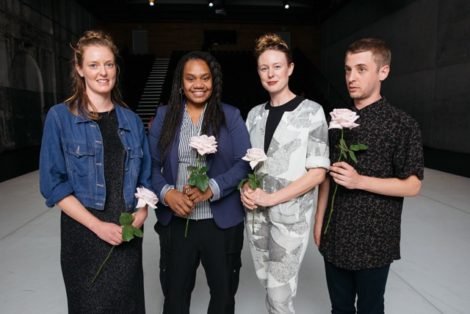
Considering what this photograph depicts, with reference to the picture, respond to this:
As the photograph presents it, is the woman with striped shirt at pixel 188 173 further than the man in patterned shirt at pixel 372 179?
Yes

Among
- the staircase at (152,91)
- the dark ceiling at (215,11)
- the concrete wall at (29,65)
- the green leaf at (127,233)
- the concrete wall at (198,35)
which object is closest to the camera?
the green leaf at (127,233)

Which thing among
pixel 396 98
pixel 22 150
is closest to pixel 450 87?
pixel 396 98

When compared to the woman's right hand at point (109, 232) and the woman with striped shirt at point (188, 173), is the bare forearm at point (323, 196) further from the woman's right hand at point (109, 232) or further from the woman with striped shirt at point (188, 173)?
the woman's right hand at point (109, 232)

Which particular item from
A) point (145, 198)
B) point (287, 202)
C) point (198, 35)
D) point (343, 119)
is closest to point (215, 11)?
point (198, 35)

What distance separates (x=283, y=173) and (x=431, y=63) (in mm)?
10582

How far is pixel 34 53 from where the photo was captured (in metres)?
11.3

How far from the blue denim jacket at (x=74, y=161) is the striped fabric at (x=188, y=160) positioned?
0.95 feet

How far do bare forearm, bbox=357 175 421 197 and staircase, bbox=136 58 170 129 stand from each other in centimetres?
1366

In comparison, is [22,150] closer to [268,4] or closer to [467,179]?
[467,179]

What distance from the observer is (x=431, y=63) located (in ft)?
34.7

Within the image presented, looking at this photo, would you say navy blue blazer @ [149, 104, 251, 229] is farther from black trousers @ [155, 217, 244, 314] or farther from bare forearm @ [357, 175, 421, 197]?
bare forearm @ [357, 175, 421, 197]

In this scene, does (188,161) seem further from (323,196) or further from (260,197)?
(323,196)

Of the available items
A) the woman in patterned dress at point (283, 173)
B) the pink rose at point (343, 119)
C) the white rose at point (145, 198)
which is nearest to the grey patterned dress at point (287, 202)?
the woman in patterned dress at point (283, 173)

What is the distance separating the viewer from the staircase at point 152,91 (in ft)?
52.2
